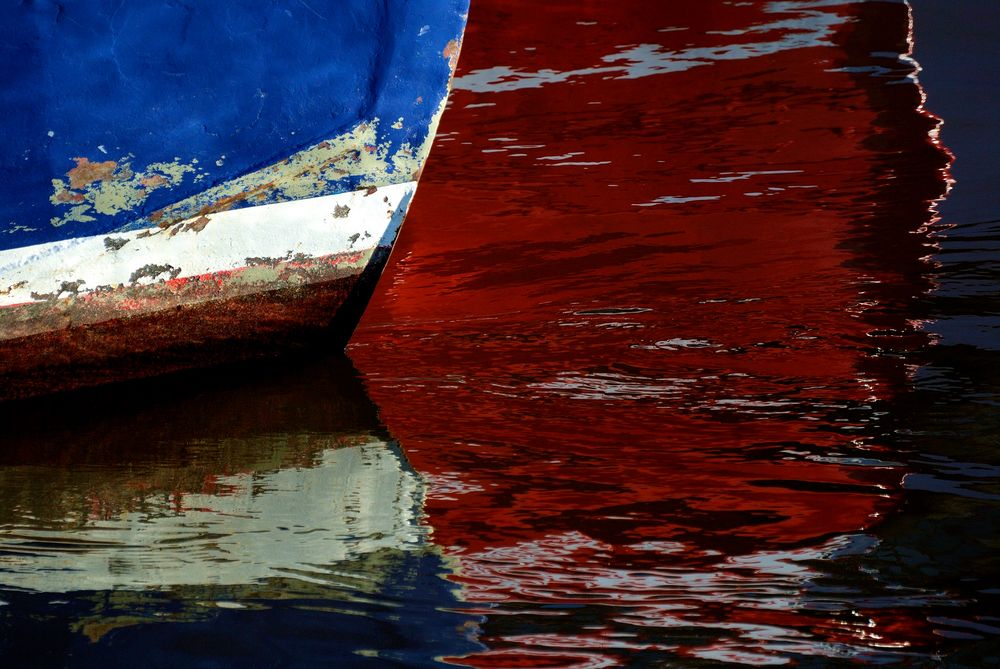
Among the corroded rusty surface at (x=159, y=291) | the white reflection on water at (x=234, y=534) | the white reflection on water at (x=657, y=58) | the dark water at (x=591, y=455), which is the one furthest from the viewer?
the white reflection on water at (x=657, y=58)

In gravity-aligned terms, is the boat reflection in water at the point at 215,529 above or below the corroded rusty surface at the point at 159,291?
below

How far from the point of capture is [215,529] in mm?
1724

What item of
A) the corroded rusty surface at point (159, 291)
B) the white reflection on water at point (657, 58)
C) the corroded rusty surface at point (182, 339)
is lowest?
the corroded rusty surface at point (182, 339)

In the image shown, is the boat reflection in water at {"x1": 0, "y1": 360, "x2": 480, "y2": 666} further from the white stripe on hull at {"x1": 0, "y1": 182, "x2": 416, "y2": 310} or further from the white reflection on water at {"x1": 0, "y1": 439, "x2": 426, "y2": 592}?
the white stripe on hull at {"x1": 0, "y1": 182, "x2": 416, "y2": 310}

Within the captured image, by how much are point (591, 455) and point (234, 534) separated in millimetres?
583

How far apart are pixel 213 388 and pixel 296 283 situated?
0.91ft

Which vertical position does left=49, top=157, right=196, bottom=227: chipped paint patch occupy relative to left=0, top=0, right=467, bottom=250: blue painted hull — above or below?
below

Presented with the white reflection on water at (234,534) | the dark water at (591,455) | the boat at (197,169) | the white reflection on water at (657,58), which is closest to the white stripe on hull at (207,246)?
the boat at (197,169)

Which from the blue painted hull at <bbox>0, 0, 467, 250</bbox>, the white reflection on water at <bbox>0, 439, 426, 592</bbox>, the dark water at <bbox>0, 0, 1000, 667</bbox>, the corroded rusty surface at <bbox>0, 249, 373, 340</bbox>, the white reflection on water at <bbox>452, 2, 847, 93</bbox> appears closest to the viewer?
the dark water at <bbox>0, 0, 1000, 667</bbox>

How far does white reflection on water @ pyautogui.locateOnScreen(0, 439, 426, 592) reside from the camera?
158cm

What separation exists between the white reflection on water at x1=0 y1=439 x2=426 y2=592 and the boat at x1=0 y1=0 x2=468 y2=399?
23.1 inches

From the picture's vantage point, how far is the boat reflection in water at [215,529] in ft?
4.70

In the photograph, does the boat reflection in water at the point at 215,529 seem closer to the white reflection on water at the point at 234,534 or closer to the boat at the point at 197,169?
the white reflection on water at the point at 234,534

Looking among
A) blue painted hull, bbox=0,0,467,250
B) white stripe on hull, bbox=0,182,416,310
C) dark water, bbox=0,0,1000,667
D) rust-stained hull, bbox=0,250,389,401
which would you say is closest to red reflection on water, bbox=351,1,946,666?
dark water, bbox=0,0,1000,667
